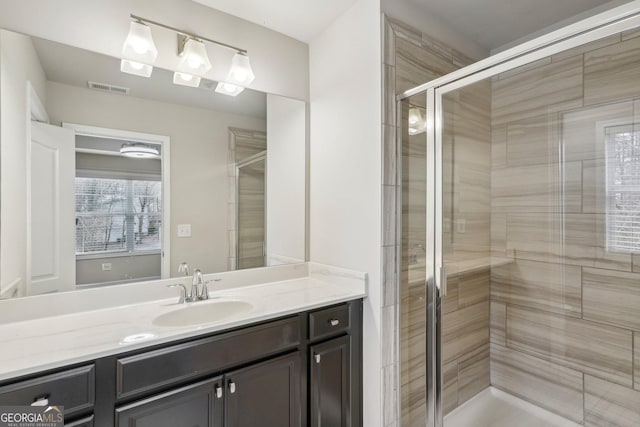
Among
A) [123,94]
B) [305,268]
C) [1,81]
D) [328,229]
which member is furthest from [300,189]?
[1,81]

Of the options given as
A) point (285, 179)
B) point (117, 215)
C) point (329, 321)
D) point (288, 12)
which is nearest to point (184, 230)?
point (117, 215)

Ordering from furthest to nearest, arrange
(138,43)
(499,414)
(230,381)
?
1. (499,414)
2. (138,43)
3. (230,381)

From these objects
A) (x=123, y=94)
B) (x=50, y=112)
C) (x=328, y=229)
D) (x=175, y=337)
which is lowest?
(x=175, y=337)

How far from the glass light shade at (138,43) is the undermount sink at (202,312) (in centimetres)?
129

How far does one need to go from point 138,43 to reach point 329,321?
5.59 feet

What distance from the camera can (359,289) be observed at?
179cm

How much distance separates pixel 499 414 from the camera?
1817 millimetres

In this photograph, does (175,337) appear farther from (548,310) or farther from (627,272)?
(627,272)

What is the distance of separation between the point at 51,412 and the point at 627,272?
2.36 metres

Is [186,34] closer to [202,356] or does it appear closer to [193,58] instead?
[193,58]

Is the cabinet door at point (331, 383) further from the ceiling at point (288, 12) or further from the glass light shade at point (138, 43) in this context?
the ceiling at point (288, 12)

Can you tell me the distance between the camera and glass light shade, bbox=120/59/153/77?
1.61 m

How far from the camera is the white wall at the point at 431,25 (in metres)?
1.77

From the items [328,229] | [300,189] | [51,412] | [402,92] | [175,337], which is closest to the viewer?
[51,412]
